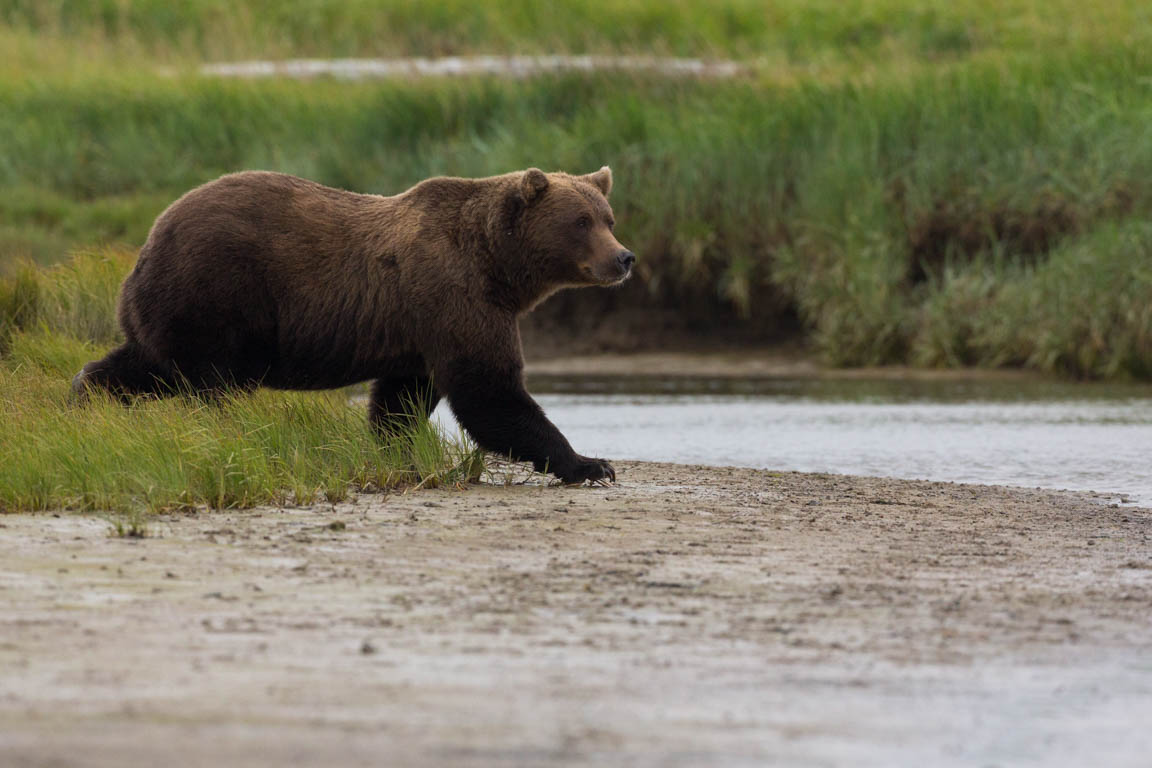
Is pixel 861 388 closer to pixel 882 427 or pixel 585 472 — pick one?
pixel 882 427

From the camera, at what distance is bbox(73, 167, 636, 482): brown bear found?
23.4 feet

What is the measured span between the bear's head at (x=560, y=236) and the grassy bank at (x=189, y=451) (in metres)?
0.91

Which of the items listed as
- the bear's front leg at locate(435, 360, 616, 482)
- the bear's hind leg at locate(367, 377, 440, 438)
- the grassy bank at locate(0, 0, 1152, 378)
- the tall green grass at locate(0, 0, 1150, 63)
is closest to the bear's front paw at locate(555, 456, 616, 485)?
the bear's front leg at locate(435, 360, 616, 482)

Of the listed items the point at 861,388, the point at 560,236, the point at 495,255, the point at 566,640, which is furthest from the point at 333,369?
the point at 861,388

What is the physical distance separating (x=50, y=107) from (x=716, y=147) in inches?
326

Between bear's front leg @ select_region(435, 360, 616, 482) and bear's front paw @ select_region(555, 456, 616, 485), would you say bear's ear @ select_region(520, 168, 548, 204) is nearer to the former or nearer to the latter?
bear's front leg @ select_region(435, 360, 616, 482)

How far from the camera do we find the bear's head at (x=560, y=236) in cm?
746

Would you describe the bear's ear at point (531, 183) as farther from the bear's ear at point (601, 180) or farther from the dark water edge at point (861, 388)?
the dark water edge at point (861, 388)

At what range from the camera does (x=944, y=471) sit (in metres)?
8.71

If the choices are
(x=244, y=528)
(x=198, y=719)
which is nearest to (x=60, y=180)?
(x=244, y=528)

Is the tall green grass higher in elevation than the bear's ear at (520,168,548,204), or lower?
higher

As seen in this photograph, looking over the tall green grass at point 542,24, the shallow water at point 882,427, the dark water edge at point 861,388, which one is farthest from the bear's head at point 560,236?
the tall green grass at point 542,24

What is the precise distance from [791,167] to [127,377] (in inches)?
361

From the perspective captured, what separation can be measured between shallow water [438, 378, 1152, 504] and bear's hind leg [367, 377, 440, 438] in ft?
4.99
